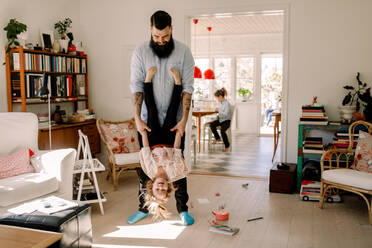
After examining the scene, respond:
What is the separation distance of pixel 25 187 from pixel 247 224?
2082mm

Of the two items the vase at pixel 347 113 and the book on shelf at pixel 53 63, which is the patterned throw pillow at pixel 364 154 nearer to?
the vase at pixel 347 113

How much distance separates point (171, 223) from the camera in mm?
3422

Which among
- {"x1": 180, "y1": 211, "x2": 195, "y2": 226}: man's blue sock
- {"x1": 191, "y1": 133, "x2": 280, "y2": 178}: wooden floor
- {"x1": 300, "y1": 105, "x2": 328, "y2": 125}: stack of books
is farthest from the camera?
{"x1": 191, "y1": 133, "x2": 280, "y2": 178}: wooden floor

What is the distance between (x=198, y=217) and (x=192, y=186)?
1143mm

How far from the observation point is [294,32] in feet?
15.4

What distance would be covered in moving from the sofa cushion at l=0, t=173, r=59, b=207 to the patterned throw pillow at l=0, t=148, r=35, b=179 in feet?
0.23

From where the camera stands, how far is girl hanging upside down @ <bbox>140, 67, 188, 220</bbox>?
6.71 feet

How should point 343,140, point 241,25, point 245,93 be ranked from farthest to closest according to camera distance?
point 245,93 → point 241,25 → point 343,140

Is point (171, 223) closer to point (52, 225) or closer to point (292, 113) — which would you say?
point (52, 225)

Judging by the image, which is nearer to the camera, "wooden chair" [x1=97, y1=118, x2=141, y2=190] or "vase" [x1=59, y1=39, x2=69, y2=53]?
"wooden chair" [x1=97, y1=118, x2=141, y2=190]

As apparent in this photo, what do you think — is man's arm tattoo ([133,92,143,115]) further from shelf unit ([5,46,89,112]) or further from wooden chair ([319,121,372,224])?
shelf unit ([5,46,89,112])

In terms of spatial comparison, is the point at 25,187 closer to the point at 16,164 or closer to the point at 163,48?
the point at 16,164

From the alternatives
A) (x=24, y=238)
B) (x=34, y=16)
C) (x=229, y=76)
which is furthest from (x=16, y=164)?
(x=229, y=76)

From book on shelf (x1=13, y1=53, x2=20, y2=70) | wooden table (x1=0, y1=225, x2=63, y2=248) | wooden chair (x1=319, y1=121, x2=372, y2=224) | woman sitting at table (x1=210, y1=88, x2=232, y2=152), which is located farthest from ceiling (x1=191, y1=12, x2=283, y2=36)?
wooden table (x1=0, y1=225, x2=63, y2=248)
